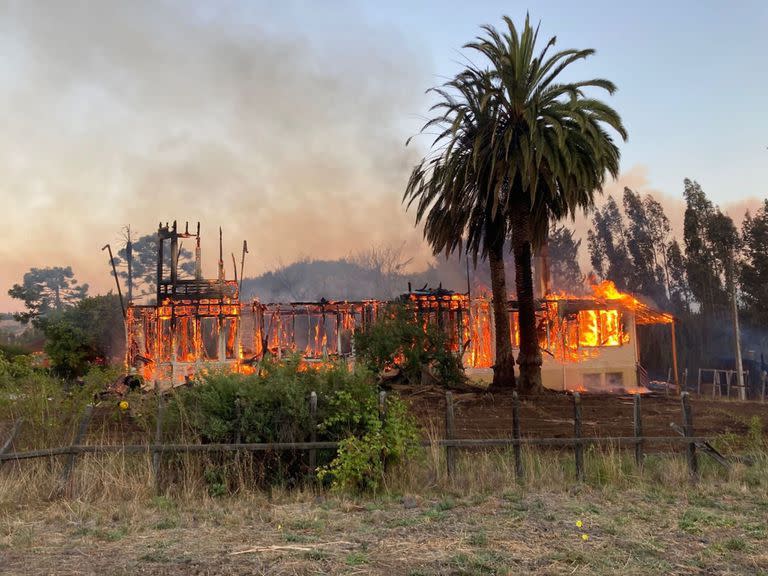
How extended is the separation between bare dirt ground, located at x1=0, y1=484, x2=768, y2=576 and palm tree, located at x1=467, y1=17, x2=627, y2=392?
11372 millimetres

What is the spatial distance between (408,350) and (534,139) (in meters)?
7.56

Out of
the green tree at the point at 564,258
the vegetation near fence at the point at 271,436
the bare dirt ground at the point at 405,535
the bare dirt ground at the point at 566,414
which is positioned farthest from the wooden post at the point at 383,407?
the green tree at the point at 564,258

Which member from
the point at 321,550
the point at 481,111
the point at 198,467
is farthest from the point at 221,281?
the point at 321,550

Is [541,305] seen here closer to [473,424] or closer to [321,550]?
[473,424]

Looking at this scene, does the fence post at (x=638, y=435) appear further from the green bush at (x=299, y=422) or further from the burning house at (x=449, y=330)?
the burning house at (x=449, y=330)

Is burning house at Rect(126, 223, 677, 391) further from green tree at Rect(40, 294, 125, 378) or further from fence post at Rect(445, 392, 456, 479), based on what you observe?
fence post at Rect(445, 392, 456, 479)

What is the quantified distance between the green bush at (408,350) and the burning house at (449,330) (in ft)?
13.8

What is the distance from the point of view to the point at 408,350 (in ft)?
72.7

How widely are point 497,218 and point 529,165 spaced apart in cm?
384

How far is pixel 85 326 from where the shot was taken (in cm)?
4375

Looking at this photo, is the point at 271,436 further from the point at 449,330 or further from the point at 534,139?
the point at 449,330

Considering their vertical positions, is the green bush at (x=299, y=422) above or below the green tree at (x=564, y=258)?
below

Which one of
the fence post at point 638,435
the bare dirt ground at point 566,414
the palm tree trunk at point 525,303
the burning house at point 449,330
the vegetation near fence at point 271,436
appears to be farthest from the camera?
the burning house at point 449,330

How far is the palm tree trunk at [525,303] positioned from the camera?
20859mm
